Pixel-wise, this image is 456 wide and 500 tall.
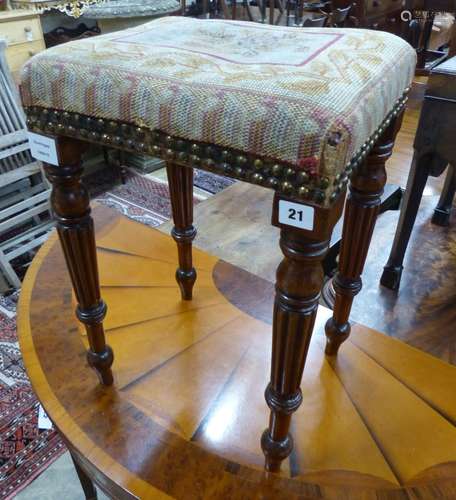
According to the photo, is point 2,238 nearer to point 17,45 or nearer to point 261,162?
point 17,45

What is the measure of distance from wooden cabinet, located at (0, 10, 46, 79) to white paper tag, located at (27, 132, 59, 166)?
5.63 ft

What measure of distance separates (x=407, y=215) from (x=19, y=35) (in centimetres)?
192

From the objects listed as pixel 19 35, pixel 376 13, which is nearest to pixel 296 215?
pixel 19 35

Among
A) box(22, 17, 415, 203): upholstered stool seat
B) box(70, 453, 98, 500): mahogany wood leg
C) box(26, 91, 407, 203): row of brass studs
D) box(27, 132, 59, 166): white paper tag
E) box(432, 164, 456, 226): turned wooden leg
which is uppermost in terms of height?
box(22, 17, 415, 203): upholstered stool seat

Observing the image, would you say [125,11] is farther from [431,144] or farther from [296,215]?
[296,215]

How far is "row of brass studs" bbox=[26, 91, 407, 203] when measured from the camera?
403 mm

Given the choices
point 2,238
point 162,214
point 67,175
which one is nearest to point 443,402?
point 67,175

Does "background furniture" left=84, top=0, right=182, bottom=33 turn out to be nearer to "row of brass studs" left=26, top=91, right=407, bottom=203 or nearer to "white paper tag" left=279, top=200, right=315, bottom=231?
"row of brass studs" left=26, top=91, right=407, bottom=203

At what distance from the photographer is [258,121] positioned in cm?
40

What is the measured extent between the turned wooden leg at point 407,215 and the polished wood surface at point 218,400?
13.7 inches

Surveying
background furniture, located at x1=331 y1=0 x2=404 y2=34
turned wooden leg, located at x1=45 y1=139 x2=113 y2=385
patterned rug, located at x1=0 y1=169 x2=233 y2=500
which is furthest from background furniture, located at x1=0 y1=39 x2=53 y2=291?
background furniture, located at x1=331 y1=0 x2=404 y2=34

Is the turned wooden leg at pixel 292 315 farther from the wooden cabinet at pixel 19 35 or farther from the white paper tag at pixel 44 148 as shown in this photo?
the wooden cabinet at pixel 19 35

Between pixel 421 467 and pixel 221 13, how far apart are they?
3.11 m

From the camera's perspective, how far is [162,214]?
190 cm
